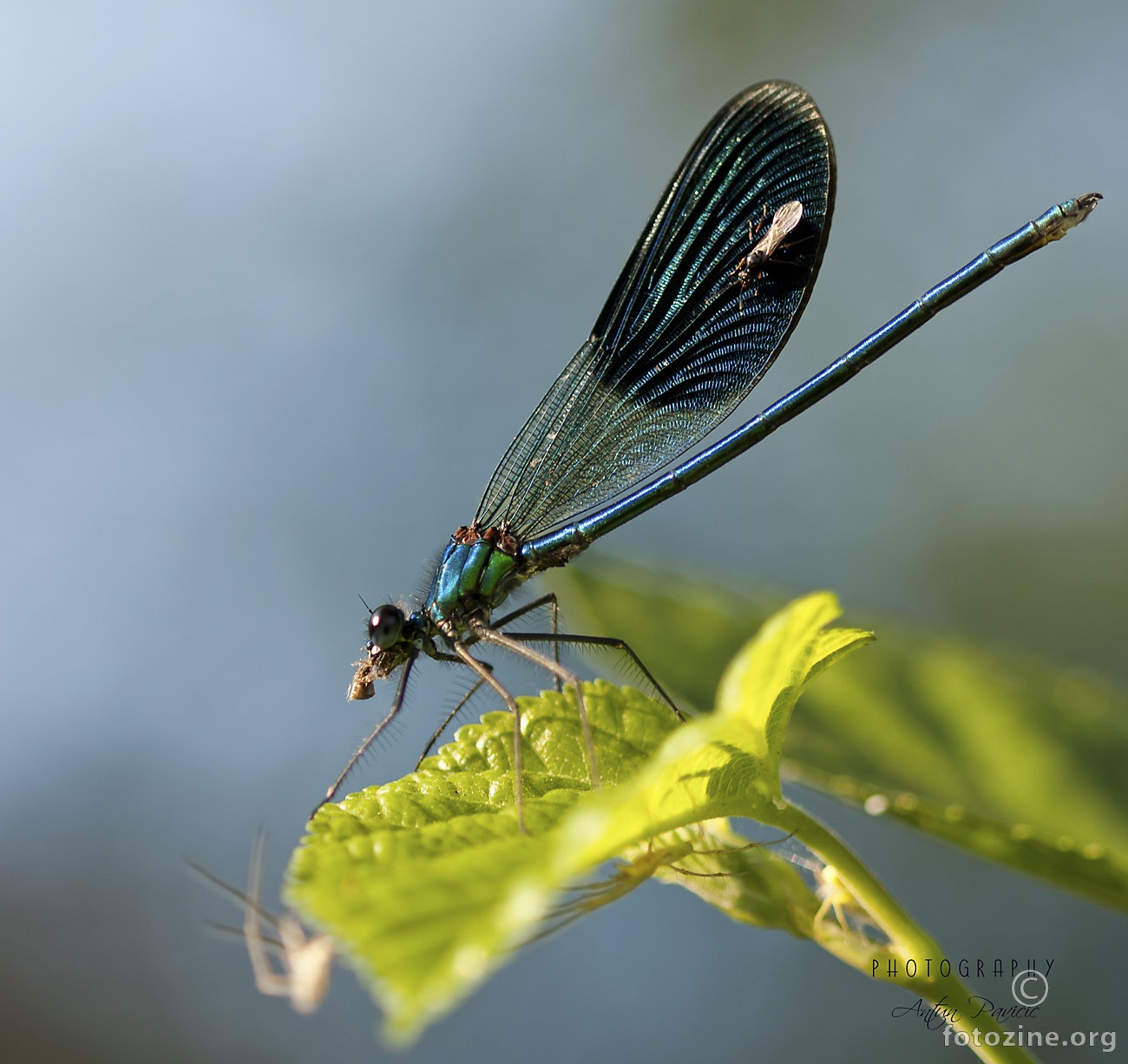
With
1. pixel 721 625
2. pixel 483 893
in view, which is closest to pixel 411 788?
pixel 483 893

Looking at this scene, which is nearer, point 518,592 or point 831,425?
point 518,592

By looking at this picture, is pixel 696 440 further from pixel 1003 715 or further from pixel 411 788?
pixel 411 788
